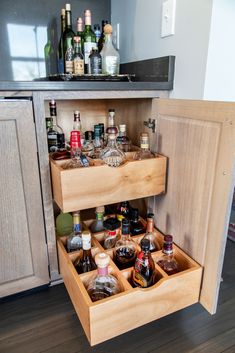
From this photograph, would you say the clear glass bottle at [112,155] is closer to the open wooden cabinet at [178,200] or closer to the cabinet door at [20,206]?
the open wooden cabinet at [178,200]

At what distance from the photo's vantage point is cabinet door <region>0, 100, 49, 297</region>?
0.81m

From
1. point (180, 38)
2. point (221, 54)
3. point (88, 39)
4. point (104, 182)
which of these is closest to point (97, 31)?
point (88, 39)

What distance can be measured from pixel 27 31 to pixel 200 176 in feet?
3.75

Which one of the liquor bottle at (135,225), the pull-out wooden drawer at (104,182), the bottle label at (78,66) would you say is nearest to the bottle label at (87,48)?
the bottle label at (78,66)

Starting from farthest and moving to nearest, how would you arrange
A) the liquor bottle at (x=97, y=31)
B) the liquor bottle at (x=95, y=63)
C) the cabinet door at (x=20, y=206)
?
the liquor bottle at (x=97, y=31) → the liquor bottle at (x=95, y=63) → the cabinet door at (x=20, y=206)

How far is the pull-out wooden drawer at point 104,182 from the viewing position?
82 cm

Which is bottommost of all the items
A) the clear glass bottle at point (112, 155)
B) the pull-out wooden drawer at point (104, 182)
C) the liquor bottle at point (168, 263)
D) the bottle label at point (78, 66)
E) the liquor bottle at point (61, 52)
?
the liquor bottle at point (168, 263)

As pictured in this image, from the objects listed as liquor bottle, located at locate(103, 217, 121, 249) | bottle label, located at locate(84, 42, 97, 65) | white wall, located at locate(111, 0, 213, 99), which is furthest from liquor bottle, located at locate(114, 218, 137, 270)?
bottle label, located at locate(84, 42, 97, 65)

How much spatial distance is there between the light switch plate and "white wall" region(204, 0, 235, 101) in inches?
7.8

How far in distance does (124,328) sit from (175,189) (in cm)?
50

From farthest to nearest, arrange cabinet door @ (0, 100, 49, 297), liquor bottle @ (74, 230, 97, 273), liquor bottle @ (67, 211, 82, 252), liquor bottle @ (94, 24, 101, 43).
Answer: liquor bottle @ (94, 24, 101, 43) → liquor bottle @ (67, 211, 82, 252) → liquor bottle @ (74, 230, 97, 273) → cabinet door @ (0, 100, 49, 297)

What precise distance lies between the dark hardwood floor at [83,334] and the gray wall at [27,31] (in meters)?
1.11

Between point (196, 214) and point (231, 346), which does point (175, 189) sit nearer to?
point (196, 214)

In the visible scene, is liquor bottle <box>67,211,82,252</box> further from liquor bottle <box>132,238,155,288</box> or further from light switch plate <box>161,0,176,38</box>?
light switch plate <box>161,0,176,38</box>
